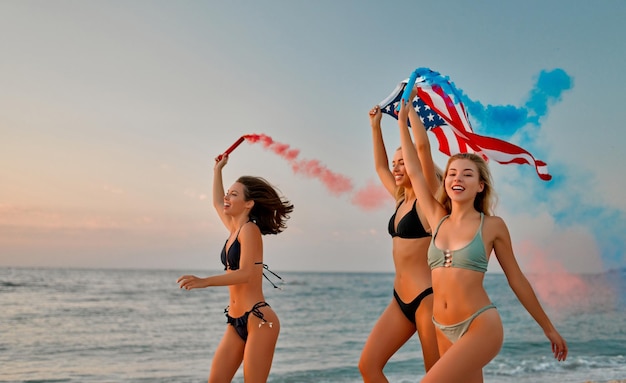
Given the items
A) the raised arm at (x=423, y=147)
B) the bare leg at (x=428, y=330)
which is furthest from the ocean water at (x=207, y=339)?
the raised arm at (x=423, y=147)

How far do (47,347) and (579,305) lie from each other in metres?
23.8

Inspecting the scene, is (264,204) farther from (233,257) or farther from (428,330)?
(428,330)

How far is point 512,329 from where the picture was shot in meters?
24.7

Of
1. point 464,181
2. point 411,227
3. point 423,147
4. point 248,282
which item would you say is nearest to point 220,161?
point 248,282

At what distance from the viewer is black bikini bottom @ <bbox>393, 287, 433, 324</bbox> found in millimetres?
5477

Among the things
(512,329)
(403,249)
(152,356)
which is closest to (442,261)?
(403,249)

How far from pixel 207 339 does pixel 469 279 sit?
16387 millimetres

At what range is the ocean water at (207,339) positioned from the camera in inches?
546

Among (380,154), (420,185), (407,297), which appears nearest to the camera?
(420,185)

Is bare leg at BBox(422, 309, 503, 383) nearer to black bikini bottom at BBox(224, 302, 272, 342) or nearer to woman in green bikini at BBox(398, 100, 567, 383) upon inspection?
woman in green bikini at BBox(398, 100, 567, 383)

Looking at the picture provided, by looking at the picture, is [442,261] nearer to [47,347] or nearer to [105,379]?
[105,379]

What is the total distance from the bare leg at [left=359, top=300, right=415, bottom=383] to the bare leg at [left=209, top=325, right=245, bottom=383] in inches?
40.4

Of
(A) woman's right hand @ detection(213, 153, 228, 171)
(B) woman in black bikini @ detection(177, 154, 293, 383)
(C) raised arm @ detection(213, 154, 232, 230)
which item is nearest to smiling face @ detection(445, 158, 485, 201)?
(B) woman in black bikini @ detection(177, 154, 293, 383)

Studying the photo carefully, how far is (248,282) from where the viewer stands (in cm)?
580
